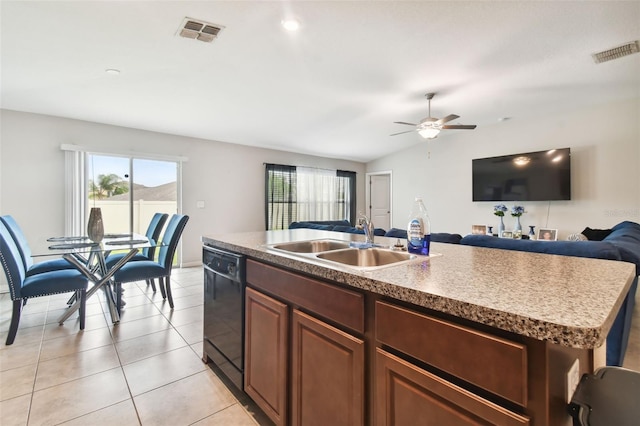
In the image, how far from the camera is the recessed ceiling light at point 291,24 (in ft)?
7.59

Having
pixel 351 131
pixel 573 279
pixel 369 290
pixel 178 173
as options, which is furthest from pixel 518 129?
pixel 178 173

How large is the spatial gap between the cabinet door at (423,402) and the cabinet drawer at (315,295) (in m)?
0.15

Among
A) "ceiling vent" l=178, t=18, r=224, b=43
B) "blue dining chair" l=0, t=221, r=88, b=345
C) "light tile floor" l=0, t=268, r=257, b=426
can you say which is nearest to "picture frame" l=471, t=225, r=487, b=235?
"light tile floor" l=0, t=268, r=257, b=426

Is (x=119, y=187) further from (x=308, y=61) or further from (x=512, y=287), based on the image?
(x=512, y=287)

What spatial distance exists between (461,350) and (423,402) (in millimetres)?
208

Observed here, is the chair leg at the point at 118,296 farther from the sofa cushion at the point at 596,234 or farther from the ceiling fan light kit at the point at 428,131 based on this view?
the sofa cushion at the point at 596,234

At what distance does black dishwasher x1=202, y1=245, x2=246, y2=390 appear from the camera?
1623 millimetres

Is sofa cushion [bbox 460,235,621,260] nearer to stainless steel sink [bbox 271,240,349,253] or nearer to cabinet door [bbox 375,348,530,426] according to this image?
stainless steel sink [bbox 271,240,349,253]

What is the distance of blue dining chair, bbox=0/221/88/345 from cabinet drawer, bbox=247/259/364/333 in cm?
209

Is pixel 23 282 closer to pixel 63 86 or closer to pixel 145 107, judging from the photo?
pixel 63 86

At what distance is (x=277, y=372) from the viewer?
4.34 feet

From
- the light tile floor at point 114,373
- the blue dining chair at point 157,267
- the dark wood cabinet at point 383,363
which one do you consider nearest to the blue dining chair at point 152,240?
the blue dining chair at point 157,267

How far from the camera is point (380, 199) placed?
8.02 meters

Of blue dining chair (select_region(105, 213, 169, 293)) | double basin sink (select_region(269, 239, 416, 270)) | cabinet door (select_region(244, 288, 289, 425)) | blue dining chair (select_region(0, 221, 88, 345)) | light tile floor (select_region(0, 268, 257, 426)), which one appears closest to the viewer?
cabinet door (select_region(244, 288, 289, 425))
